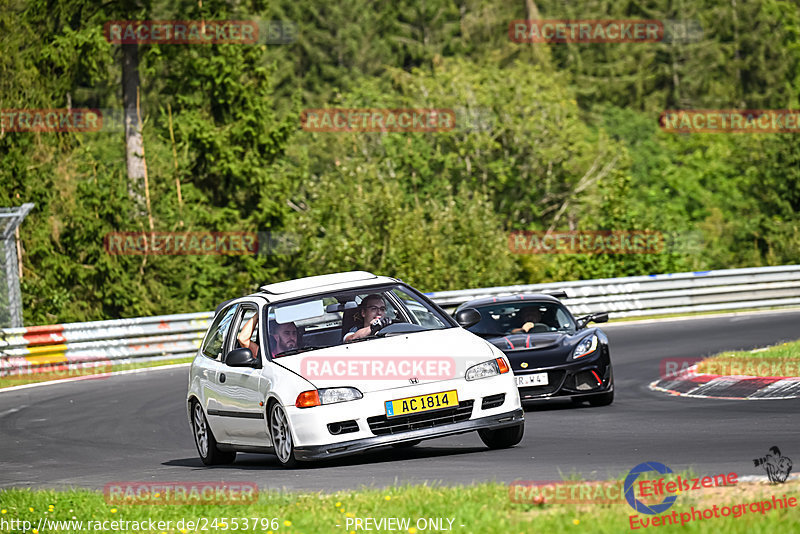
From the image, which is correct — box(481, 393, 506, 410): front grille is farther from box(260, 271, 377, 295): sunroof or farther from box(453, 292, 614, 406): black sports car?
box(453, 292, 614, 406): black sports car

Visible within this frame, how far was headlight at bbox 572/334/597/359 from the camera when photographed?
13.9 meters

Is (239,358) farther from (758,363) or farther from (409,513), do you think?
(758,363)

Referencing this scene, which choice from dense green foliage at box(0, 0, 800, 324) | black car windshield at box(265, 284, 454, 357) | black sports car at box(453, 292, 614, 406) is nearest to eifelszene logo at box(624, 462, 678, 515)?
black car windshield at box(265, 284, 454, 357)

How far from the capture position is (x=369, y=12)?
2758 inches

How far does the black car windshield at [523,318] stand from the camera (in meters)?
15.0

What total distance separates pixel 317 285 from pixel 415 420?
192 centimetres

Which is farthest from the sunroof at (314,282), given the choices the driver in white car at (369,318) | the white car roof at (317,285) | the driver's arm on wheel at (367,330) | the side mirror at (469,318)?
the side mirror at (469,318)

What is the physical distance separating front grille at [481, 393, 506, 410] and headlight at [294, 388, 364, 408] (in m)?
1.02

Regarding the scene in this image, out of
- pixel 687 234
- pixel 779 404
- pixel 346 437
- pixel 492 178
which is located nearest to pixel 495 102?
pixel 492 178

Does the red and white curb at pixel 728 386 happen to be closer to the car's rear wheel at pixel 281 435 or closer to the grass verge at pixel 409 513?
the car's rear wheel at pixel 281 435

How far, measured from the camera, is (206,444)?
11430mm

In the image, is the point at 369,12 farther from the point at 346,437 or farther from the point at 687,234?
the point at 346,437

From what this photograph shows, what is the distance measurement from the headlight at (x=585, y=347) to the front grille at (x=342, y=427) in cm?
492

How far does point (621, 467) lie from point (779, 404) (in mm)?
4631
